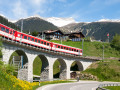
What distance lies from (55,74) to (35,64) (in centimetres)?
1168

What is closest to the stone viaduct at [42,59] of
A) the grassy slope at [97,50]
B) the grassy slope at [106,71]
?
the grassy slope at [106,71]

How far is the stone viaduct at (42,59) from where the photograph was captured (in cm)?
3097

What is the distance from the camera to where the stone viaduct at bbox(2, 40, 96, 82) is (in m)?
31.0

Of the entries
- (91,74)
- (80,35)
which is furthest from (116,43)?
(91,74)

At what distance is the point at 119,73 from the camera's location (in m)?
45.8

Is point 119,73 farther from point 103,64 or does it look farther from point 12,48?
point 12,48

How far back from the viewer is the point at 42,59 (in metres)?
42.9

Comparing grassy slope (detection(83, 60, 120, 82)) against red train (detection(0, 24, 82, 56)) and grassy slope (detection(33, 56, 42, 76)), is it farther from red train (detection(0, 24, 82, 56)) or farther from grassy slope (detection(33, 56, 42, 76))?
grassy slope (detection(33, 56, 42, 76))

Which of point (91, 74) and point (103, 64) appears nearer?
point (91, 74)

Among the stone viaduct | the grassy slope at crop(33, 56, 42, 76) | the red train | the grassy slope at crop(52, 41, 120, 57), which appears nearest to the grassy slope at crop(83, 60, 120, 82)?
the stone viaduct

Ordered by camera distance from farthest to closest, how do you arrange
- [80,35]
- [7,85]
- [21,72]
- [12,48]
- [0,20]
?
[0,20] < [80,35] < [21,72] < [12,48] < [7,85]

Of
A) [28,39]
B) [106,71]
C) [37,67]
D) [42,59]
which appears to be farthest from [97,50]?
[28,39]

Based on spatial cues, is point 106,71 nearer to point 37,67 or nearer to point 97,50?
point 37,67

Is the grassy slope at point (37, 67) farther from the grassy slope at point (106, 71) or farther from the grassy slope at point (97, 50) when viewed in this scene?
the grassy slope at point (97, 50)
